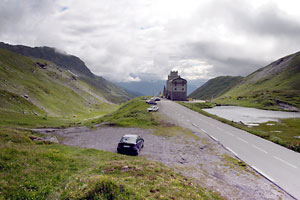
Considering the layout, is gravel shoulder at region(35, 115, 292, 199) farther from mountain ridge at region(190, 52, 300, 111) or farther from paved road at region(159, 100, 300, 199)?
mountain ridge at region(190, 52, 300, 111)

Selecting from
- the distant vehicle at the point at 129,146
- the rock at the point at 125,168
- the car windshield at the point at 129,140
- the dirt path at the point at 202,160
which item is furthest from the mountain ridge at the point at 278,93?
the rock at the point at 125,168

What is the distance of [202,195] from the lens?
9758mm

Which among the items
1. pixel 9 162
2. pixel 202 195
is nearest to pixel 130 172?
Answer: pixel 202 195

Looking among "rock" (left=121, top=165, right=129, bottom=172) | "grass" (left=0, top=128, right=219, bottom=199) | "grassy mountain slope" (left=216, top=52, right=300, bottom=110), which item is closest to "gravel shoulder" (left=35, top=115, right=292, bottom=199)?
"grass" (left=0, top=128, right=219, bottom=199)

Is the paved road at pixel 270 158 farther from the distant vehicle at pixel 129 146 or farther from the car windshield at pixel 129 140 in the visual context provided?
the car windshield at pixel 129 140

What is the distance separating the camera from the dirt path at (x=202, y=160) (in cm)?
1137

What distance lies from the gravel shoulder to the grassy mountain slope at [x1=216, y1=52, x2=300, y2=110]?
96.1 meters

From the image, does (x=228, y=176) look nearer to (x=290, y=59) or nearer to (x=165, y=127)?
(x=165, y=127)

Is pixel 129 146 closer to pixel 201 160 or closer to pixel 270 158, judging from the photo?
pixel 201 160

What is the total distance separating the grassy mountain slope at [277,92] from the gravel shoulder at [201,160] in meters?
96.1

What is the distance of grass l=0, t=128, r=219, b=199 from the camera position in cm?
805

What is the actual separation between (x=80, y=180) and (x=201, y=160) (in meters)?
11.5

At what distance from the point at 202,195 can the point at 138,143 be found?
10.5 meters

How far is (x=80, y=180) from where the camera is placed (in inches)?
381
